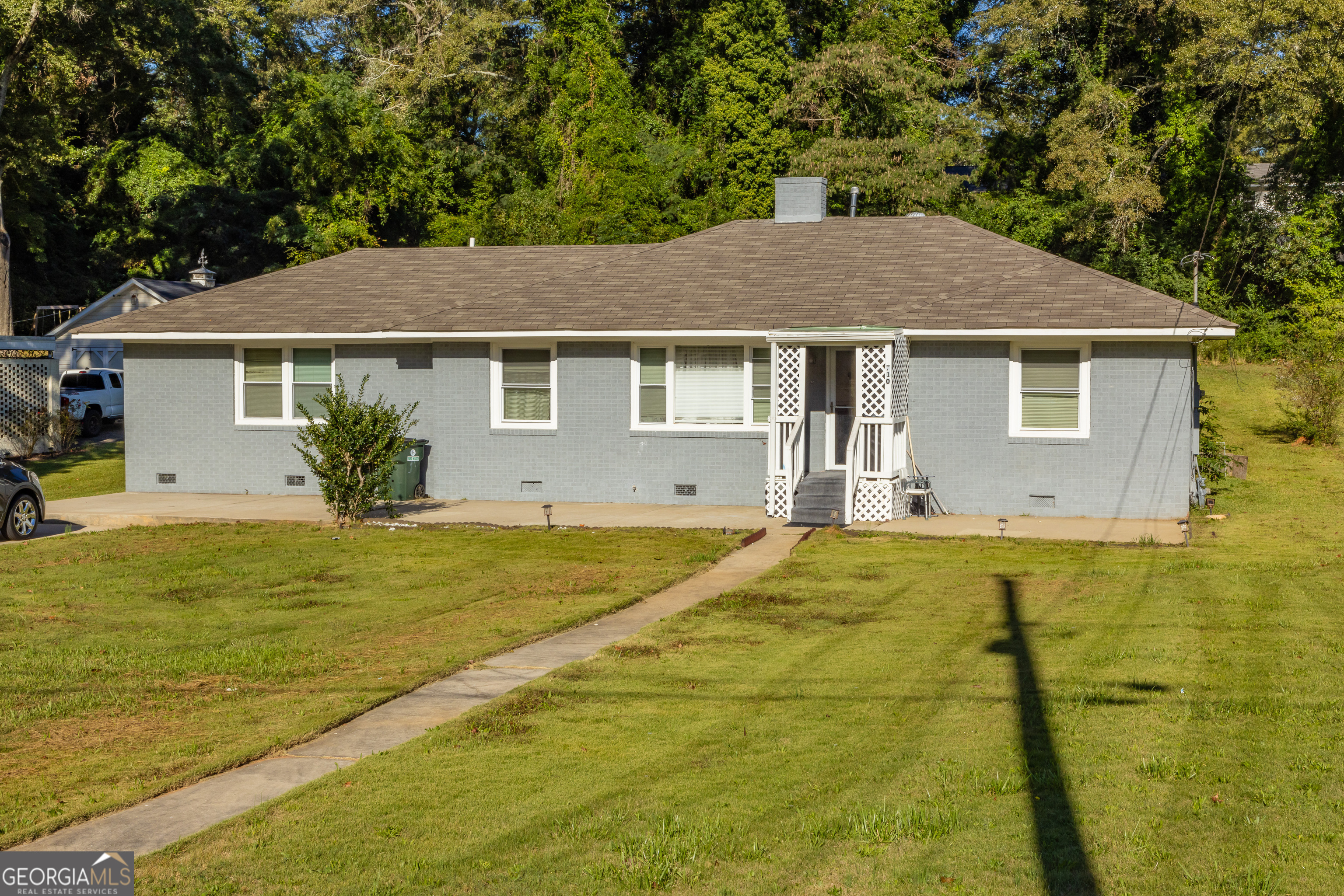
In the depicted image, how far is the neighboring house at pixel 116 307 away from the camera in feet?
136

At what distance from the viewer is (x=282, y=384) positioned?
23.0 m

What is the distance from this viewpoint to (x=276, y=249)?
53188 millimetres

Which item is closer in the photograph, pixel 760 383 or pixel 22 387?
pixel 760 383

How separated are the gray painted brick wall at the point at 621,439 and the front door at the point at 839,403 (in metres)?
1.15

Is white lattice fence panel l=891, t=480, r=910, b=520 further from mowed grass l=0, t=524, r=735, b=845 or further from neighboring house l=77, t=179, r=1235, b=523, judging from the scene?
mowed grass l=0, t=524, r=735, b=845

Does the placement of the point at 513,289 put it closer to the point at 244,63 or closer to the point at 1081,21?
the point at 1081,21

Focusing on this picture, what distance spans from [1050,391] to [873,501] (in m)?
3.36

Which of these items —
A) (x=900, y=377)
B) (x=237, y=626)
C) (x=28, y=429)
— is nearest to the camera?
(x=237, y=626)

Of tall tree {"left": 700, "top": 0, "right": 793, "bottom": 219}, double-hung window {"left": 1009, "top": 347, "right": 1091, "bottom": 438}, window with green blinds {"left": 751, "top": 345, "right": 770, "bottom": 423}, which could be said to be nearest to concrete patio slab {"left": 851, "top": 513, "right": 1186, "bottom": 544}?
double-hung window {"left": 1009, "top": 347, "right": 1091, "bottom": 438}

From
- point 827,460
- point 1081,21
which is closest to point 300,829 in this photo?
point 827,460

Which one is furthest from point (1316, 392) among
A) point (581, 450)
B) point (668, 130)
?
point (668, 130)

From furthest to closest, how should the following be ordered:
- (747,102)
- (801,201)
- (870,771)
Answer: (747,102) < (801,201) < (870,771)

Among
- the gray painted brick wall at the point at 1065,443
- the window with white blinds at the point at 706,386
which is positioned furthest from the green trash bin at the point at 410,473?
the gray painted brick wall at the point at 1065,443

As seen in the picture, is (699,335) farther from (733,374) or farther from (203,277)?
(203,277)
